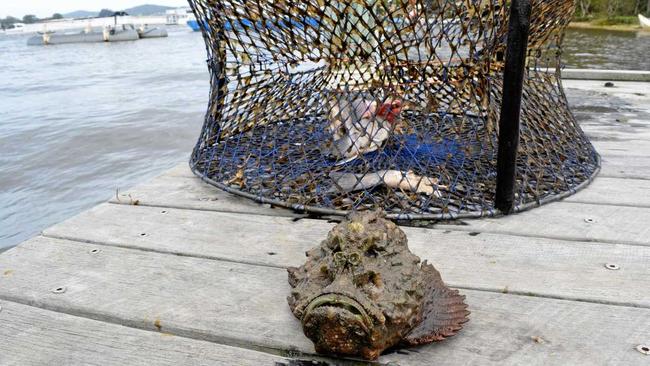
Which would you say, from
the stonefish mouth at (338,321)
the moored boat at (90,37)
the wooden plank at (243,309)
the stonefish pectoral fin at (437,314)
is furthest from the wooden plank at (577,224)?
the moored boat at (90,37)

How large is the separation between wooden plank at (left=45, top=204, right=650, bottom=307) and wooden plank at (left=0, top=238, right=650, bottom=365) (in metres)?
0.08

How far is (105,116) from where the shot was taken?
8797 mm

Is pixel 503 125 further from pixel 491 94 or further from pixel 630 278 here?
pixel 630 278

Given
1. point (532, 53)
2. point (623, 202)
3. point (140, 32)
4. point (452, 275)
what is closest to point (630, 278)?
point (452, 275)

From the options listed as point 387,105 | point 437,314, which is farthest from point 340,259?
point 387,105

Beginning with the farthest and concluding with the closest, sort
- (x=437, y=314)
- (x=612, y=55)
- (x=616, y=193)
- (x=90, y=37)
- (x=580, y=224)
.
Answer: (x=90, y=37) → (x=612, y=55) → (x=616, y=193) → (x=580, y=224) → (x=437, y=314)

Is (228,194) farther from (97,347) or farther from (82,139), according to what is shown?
(82,139)

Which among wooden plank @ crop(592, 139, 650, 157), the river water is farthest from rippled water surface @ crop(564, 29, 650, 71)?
wooden plank @ crop(592, 139, 650, 157)

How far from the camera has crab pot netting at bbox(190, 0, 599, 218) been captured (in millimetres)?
2527

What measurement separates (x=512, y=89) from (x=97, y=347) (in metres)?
1.76

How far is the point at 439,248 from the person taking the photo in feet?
7.18

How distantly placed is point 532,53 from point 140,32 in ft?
166

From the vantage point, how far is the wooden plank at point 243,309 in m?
1.53

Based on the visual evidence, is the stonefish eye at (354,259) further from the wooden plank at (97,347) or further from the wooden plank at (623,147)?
the wooden plank at (623,147)
